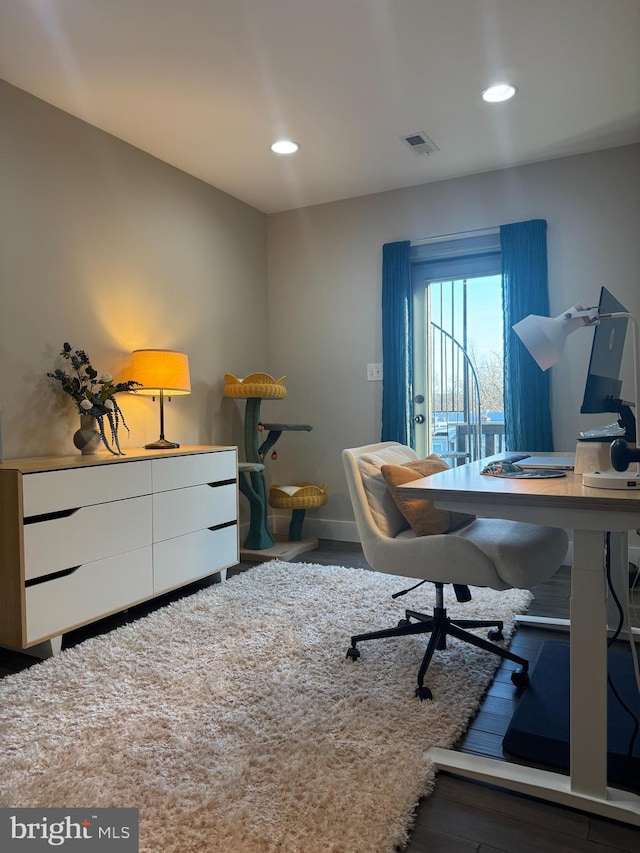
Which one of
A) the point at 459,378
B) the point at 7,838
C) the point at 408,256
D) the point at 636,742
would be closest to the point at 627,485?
the point at 636,742

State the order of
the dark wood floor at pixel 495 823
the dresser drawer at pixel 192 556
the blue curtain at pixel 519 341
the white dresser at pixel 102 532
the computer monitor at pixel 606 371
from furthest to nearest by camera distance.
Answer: the blue curtain at pixel 519 341 → the dresser drawer at pixel 192 556 → the white dresser at pixel 102 532 → the computer monitor at pixel 606 371 → the dark wood floor at pixel 495 823

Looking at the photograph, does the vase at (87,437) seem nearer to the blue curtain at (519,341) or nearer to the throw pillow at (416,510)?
the throw pillow at (416,510)

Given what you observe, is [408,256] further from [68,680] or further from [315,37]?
[68,680]

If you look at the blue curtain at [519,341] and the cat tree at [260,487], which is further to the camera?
the cat tree at [260,487]

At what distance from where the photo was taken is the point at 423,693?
1840mm

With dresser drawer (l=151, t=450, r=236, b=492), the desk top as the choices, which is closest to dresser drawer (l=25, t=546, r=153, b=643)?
dresser drawer (l=151, t=450, r=236, b=492)

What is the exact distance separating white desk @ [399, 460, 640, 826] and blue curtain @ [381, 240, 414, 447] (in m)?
2.55

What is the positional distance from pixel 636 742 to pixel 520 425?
225 cm

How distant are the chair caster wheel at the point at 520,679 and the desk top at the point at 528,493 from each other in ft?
2.28

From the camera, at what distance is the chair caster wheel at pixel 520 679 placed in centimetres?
192

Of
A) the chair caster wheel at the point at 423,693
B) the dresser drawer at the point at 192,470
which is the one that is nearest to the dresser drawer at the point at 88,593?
the dresser drawer at the point at 192,470

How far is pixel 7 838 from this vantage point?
4.09 ft

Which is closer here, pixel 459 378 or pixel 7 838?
pixel 7 838

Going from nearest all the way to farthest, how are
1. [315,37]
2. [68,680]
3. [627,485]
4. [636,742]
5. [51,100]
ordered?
1. [627,485]
2. [636,742]
3. [68,680]
4. [315,37]
5. [51,100]
